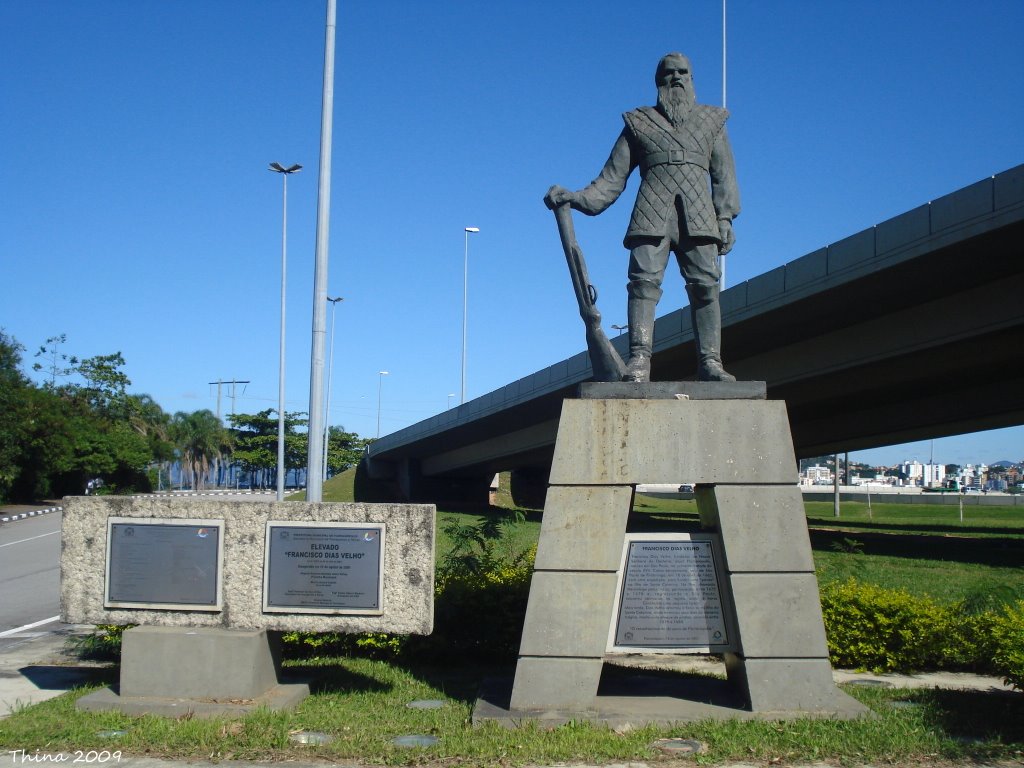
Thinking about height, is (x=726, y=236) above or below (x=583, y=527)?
above

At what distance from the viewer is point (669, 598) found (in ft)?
21.9

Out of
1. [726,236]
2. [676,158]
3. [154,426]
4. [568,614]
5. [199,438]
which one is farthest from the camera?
[199,438]

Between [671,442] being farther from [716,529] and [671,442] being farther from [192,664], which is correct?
[192,664]

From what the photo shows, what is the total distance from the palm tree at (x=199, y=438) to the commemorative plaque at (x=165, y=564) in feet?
269

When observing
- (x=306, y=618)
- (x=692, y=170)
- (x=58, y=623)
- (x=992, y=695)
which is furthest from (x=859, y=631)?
(x=58, y=623)

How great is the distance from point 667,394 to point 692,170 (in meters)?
1.80

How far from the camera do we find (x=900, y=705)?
671 cm

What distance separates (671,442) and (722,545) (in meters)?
0.78

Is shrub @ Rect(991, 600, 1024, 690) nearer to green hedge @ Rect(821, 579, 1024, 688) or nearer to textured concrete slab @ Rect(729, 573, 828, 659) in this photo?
green hedge @ Rect(821, 579, 1024, 688)

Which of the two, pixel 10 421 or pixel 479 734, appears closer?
pixel 479 734

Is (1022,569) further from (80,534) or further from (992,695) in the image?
(80,534)

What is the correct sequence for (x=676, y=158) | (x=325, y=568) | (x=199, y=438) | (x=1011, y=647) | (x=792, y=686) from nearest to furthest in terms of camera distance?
1. (x=1011, y=647)
2. (x=792, y=686)
3. (x=325, y=568)
4. (x=676, y=158)
5. (x=199, y=438)

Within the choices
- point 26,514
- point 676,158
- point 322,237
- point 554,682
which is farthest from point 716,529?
point 26,514

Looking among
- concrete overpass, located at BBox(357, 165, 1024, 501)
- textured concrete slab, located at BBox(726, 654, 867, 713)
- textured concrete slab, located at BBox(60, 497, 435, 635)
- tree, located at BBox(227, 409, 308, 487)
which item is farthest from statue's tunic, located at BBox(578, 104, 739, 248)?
tree, located at BBox(227, 409, 308, 487)
